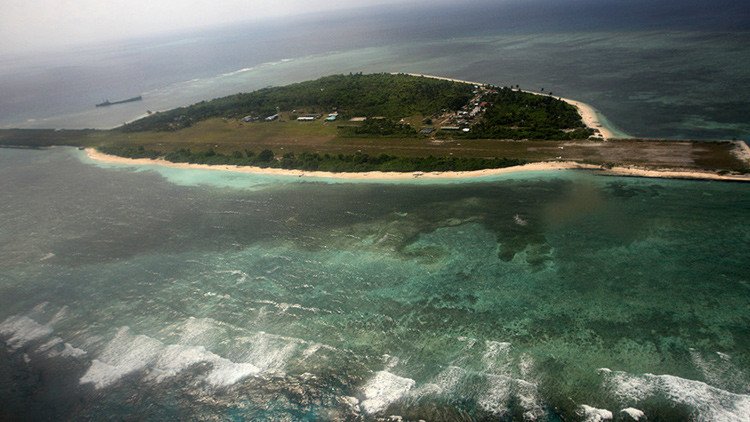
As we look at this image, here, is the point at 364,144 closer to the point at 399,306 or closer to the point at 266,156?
the point at 266,156

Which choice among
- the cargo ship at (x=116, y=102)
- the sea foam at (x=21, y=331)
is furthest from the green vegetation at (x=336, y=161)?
the cargo ship at (x=116, y=102)

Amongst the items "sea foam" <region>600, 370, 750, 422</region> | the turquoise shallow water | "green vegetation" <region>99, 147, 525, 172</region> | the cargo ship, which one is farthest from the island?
"sea foam" <region>600, 370, 750, 422</region>

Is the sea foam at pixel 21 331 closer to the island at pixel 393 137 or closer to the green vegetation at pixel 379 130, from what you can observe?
the island at pixel 393 137

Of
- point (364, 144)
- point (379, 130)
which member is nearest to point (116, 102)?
point (379, 130)

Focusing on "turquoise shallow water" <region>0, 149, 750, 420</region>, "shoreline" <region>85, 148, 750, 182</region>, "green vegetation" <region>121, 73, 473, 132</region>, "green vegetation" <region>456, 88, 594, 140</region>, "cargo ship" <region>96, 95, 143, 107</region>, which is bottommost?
"turquoise shallow water" <region>0, 149, 750, 420</region>

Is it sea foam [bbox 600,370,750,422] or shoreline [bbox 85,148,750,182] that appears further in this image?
shoreline [bbox 85,148,750,182]

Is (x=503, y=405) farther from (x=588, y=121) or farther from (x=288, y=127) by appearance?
(x=288, y=127)

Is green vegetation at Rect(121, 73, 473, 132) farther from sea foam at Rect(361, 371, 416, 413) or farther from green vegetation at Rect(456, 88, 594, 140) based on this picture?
sea foam at Rect(361, 371, 416, 413)
